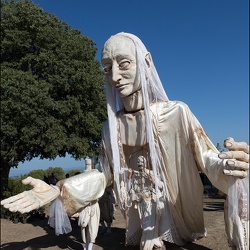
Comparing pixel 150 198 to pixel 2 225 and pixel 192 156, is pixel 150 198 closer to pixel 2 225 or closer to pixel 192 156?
pixel 192 156

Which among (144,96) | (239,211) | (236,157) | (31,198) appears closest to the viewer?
(236,157)

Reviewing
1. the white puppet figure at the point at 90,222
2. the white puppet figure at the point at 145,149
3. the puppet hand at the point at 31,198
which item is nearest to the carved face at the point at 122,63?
the white puppet figure at the point at 145,149

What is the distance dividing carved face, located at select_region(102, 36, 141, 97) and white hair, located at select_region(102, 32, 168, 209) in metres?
0.06

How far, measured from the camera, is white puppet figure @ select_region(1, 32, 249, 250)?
3.43 m

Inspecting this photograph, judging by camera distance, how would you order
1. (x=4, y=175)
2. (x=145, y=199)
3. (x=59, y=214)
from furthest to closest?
(x=4, y=175)
(x=145, y=199)
(x=59, y=214)

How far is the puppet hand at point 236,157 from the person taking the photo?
2650mm

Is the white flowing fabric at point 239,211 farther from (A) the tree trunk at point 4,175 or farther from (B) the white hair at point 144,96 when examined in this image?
(A) the tree trunk at point 4,175

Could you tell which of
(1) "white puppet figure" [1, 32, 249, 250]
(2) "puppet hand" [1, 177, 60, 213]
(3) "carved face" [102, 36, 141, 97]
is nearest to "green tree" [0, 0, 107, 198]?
(1) "white puppet figure" [1, 32, 249, 250]

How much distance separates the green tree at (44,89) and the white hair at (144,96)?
870 centimetres

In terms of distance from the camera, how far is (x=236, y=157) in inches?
105

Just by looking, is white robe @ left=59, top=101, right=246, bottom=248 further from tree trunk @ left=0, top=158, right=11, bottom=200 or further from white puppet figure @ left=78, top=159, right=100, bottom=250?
tree trunk @ left=0, top=158, right=11, bottom=200

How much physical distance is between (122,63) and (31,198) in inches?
66.8

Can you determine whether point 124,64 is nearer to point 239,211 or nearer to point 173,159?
point 173,159

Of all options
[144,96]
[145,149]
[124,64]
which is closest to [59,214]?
[145,149]
